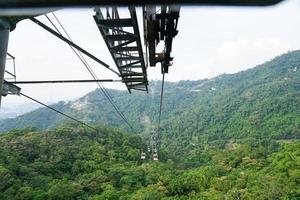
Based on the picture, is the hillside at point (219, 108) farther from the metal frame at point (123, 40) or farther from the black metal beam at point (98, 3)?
the black metal beam at point (98, 3)

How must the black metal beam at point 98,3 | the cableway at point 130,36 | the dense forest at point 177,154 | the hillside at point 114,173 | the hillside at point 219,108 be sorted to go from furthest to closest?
A: the hillside at point 219,108
the dense forest at point 177,154
the hillside at point 114,173
the cableway at point 130,36
the black metal beam at point 98,3

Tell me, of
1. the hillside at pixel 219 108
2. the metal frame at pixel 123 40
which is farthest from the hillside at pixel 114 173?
the metal frame at pixel 123 40

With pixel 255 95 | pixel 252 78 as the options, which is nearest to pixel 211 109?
pixel 255 95

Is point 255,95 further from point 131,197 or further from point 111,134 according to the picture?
point 131,197

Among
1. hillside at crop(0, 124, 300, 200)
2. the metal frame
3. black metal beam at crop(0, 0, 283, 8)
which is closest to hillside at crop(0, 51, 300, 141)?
hillside at crop(0, 124, 300, 200)

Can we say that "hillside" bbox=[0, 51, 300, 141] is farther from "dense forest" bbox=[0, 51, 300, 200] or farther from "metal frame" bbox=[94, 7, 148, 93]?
"metal frame" bbox=[94, 7, 148, 93]

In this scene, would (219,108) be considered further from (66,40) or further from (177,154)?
(66,40)
